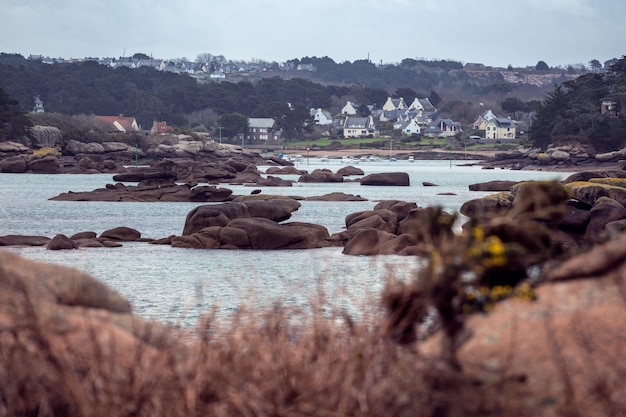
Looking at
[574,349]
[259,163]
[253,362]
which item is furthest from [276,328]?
[259,163]

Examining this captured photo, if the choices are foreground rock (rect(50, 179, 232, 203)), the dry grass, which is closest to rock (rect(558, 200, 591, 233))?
the dry grass

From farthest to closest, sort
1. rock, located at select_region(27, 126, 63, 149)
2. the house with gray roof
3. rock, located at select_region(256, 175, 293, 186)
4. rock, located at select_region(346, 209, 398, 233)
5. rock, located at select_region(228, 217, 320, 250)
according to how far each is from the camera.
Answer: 1. the house with gray roof
2. rock, located at select_region(27, 126, 63, 149)
3. rock, located at select_region(256, 175, 293, 186)
4. rock, located at select_region(346, 209, 398, 233)
5. rock, located at select_region(228, 217, 320, 250)

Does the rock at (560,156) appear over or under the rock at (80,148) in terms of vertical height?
under

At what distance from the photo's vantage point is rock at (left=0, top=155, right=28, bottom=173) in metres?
112

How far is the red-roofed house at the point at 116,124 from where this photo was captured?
182m

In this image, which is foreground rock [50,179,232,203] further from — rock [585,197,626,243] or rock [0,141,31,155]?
rock [0,141,31,155]

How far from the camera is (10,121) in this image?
124188mm

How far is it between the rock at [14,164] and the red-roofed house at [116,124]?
64.4 meters

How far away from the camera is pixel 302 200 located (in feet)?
218

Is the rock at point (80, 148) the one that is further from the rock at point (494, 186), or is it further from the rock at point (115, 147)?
the rock at point (494, 186)

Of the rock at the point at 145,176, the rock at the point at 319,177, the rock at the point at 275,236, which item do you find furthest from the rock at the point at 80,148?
the rock at the point at 275,236

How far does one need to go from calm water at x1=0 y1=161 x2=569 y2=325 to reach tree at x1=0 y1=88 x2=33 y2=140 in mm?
52080

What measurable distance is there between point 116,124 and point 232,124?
68.6 feet

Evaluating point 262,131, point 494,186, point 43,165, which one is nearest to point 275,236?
point 494,186
